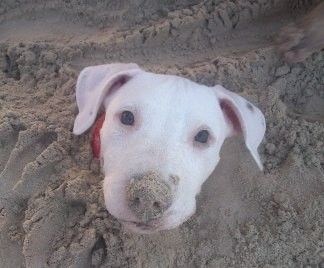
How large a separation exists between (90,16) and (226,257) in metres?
2.21

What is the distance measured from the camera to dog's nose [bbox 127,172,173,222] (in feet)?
6.94

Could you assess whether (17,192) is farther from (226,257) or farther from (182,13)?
(182,13)

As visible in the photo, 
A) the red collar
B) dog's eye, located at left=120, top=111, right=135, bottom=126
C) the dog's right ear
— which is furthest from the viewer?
the red collar

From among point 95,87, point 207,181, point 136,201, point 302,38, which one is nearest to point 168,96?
point 95,87

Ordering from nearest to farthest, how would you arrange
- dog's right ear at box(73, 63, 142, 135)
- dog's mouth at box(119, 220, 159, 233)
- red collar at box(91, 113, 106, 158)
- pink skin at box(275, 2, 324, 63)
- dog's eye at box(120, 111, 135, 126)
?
dog's mouth at box(119, 220, 159, 233) → dog's eye at box(120, 111, 135, 126) → dog's right ear at box(73, 63, 142, 135) → red collar at box(91, 113, 106, 158) → pink skin at box(275, 2, 324, 63)

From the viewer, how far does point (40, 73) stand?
3562 mm

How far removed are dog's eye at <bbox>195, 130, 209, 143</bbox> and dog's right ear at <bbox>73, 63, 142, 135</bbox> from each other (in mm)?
574

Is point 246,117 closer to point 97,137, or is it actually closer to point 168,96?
point 168,96

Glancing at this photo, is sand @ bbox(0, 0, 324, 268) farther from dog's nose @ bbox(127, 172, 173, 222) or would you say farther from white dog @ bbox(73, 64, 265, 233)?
dog's nose @ bbox(127, 172, 173, 222)

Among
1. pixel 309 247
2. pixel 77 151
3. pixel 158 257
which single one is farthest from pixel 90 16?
pixel 309 247

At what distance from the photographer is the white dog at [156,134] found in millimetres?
2207

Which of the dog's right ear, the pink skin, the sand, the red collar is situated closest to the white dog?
the dog's right ear

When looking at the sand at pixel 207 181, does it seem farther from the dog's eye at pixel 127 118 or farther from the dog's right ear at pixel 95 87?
the dog's eye at pixel 127 118

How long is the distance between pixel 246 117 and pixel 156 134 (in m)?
0.69
